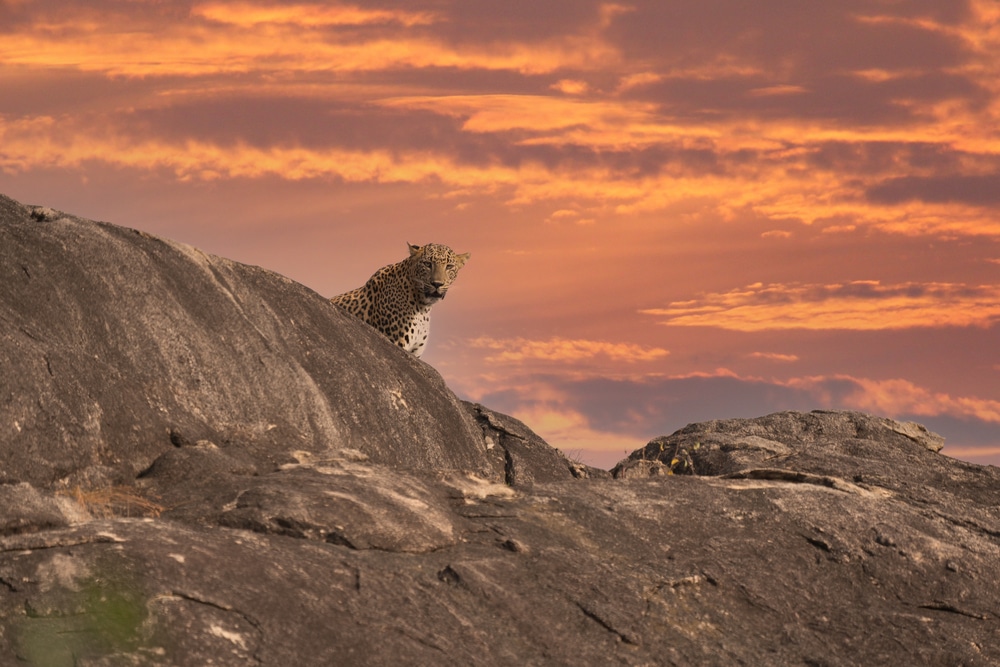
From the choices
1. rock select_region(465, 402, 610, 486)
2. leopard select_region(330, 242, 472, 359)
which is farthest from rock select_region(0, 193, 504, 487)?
leopard select_region(330, 242, 472, 359)

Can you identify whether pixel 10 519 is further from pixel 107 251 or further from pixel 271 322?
pixel 271 322

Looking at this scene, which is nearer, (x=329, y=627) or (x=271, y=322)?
(x=329, y=627)

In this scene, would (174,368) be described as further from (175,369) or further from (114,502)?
(114,502)

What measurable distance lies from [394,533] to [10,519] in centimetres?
329

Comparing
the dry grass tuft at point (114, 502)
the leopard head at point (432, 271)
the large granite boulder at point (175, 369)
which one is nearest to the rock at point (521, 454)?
the large granite boulder at point (175, 369)

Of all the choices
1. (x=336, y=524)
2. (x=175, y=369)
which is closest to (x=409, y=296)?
(x=175, y=369)

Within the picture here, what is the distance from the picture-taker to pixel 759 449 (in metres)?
21.1

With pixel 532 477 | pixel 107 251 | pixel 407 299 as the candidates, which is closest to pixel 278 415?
pixel 107 251

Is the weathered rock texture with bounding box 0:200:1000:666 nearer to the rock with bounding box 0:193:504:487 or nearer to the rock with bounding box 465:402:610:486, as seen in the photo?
the rock with bounding box 0:193:504:487

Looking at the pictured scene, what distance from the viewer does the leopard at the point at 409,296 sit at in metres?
23.8

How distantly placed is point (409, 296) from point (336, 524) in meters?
13.7

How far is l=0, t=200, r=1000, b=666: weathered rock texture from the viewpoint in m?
8.85

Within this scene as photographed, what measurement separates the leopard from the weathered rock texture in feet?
18.7

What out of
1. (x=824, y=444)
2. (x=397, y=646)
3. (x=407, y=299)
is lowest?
(x=397, y=646)
